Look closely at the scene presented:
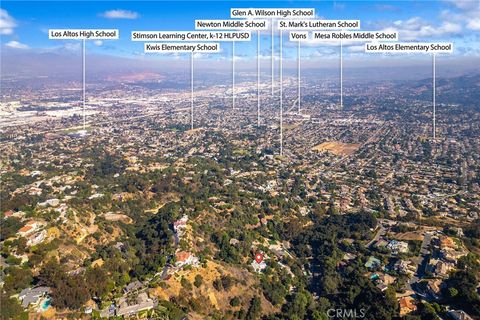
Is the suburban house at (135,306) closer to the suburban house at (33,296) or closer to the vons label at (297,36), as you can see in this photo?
the suburban house at (33,296)

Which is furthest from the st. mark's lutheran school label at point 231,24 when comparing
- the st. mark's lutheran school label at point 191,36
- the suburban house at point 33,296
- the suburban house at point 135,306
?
the suburban house at point 33,296

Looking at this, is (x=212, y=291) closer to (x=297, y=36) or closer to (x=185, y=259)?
(x=185, y=259)

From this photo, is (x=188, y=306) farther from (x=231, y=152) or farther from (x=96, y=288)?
(x=231, y=152)

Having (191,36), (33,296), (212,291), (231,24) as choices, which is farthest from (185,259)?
(231,24)

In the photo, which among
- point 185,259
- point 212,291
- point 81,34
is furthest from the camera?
point 185,259

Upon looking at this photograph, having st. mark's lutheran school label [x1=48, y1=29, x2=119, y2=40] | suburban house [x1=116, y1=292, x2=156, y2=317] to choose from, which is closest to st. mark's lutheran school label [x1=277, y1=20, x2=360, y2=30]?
st. mark's lutheran school label [x1=48, y1=29, x2=119, y2=40]

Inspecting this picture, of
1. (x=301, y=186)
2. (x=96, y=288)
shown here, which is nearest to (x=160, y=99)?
(x=301, y=186)
